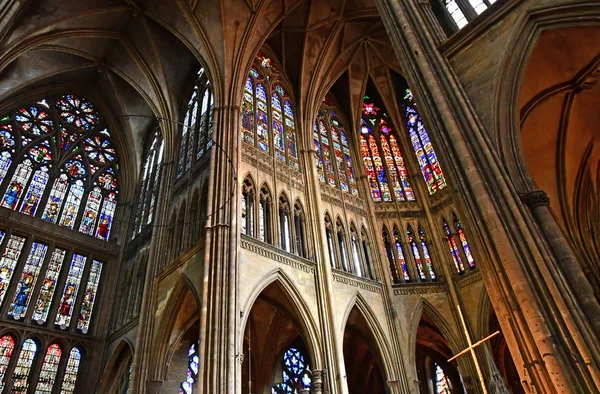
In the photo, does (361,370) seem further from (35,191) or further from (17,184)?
(17,184)

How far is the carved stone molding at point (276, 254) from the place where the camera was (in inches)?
449

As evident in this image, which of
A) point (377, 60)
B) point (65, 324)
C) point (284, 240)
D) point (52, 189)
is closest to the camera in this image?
point (284, 240)

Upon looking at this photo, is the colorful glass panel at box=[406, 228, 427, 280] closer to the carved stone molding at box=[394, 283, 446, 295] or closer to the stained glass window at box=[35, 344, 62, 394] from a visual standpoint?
the carved stone molding at box=[394, 283, 446, 295]

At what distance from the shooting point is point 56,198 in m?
16.6

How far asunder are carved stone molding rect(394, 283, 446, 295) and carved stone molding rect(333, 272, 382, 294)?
0.83 m

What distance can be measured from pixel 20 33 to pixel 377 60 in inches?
552

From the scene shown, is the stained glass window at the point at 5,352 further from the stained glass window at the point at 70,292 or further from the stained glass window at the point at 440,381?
the stained glass window at the point at 440,381

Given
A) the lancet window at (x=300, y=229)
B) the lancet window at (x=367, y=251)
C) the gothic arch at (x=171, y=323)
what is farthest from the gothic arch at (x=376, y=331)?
the gothic arch at (x=171, y=323)

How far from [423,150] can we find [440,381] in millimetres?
9203

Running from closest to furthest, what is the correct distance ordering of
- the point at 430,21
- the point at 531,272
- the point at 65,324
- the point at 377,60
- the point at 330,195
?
the point at 531,272
the point at 430,21
the point at 65,324
the point at 330,195
the point at 377,60

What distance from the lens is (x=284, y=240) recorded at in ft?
42.0

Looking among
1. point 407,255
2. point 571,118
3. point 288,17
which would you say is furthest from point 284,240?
point 288,17

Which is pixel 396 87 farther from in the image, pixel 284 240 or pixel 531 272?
pixel 531 272

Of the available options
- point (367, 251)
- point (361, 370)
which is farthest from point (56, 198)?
point (361, 370)
